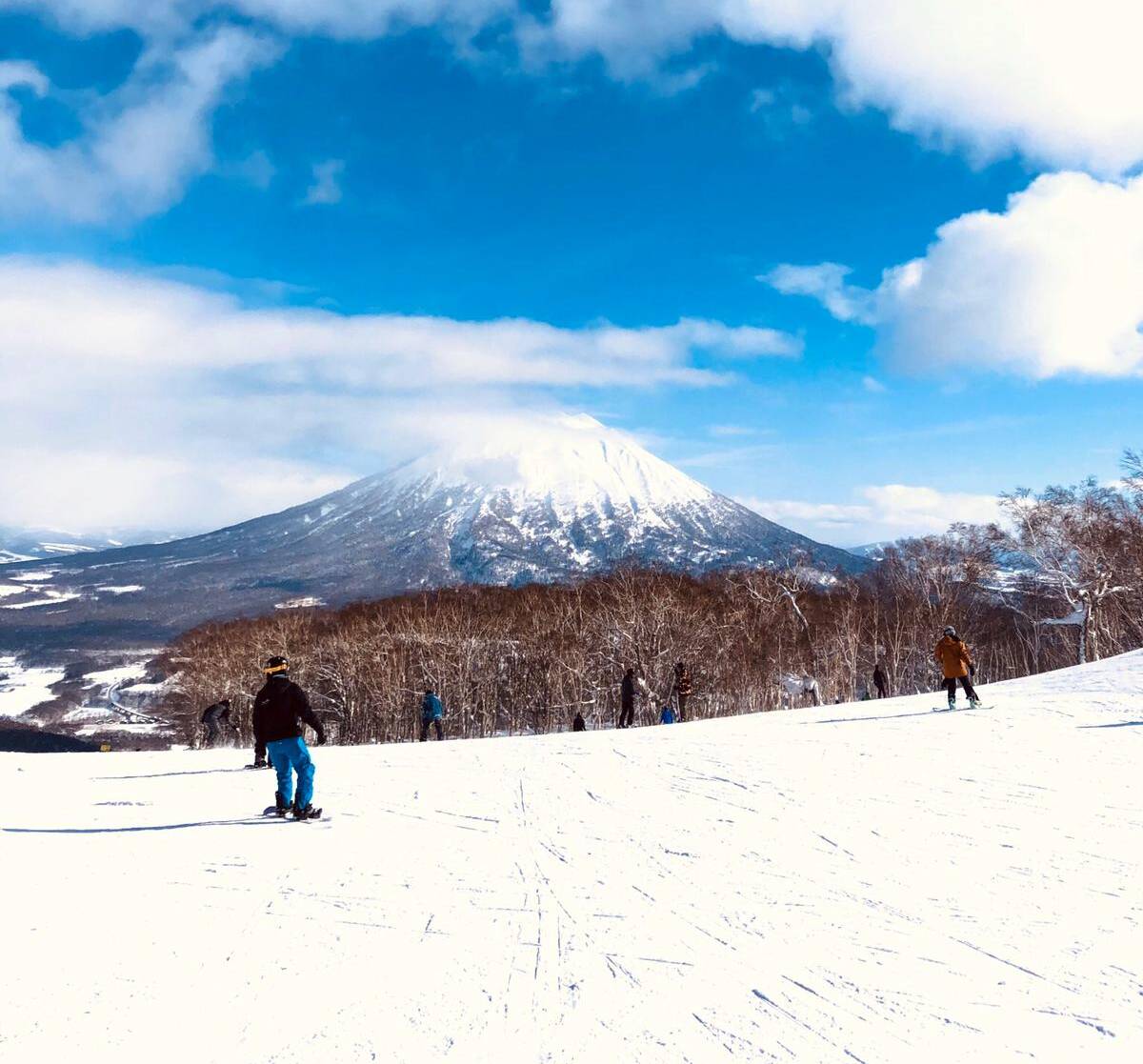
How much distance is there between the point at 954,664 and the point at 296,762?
12.5 m

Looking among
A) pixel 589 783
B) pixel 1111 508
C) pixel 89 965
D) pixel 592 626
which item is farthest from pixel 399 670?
pixel 1111 508

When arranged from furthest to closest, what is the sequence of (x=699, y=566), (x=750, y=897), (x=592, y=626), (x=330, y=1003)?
1. (x=699, y=566)
2. (x=592, y=626)
3. (x=750, y=897)
4. (x=330, y=1003)

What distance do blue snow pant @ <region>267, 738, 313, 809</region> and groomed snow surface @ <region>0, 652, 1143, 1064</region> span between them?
1.26 ft

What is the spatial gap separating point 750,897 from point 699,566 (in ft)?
503

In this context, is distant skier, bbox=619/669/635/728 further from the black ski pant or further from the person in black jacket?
the person in black jacket

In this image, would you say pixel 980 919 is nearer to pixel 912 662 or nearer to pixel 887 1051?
pixel 887 1051

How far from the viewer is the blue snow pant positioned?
8453 mm

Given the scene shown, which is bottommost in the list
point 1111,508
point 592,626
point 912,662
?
point 912,662

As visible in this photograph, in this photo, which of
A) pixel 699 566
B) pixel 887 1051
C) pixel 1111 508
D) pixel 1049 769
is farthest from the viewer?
pixel 699 566

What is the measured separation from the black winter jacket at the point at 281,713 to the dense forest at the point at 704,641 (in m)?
36.5

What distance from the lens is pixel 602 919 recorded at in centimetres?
538

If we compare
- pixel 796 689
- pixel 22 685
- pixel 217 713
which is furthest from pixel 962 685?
pixel 22 685

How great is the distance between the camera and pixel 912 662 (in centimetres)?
5469

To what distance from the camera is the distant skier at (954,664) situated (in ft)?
49.8
